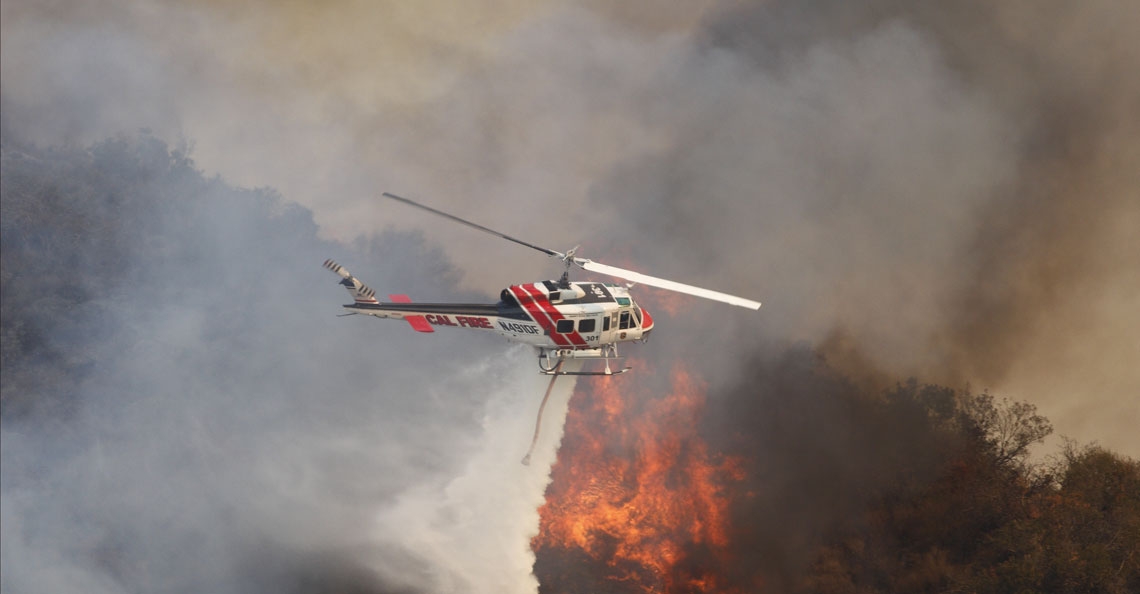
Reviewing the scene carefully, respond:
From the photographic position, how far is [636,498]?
39.2m

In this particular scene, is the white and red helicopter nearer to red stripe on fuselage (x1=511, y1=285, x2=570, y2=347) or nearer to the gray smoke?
red stripe on fuselage (x1=511, y1=285, x2=570, y2=347)

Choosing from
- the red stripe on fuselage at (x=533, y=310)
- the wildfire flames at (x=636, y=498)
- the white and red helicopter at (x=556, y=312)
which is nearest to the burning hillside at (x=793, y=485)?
the wildfire flames at (x=636, y=498)

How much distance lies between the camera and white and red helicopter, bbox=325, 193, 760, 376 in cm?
3123

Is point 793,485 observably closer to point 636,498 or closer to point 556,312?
point 636,498

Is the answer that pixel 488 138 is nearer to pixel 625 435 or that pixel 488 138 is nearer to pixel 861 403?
pixel 625 435

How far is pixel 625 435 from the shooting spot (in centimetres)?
3956

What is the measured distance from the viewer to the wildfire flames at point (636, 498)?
125ft

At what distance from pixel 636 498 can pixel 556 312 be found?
11.5 meters

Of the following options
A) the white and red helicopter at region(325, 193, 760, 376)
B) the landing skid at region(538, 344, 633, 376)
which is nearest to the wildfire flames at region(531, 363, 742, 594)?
the landing skid at region(538, 344, 633, 376)

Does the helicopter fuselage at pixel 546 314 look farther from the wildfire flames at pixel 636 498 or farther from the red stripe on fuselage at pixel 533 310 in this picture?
the wildfire flames at pixel 636 498

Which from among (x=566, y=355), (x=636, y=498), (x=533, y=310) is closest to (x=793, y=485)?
(x=636, y=498)

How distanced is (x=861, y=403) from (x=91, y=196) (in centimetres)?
3720

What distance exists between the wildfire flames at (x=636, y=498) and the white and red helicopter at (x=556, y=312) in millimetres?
7410

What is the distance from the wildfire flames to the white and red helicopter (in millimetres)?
7410
